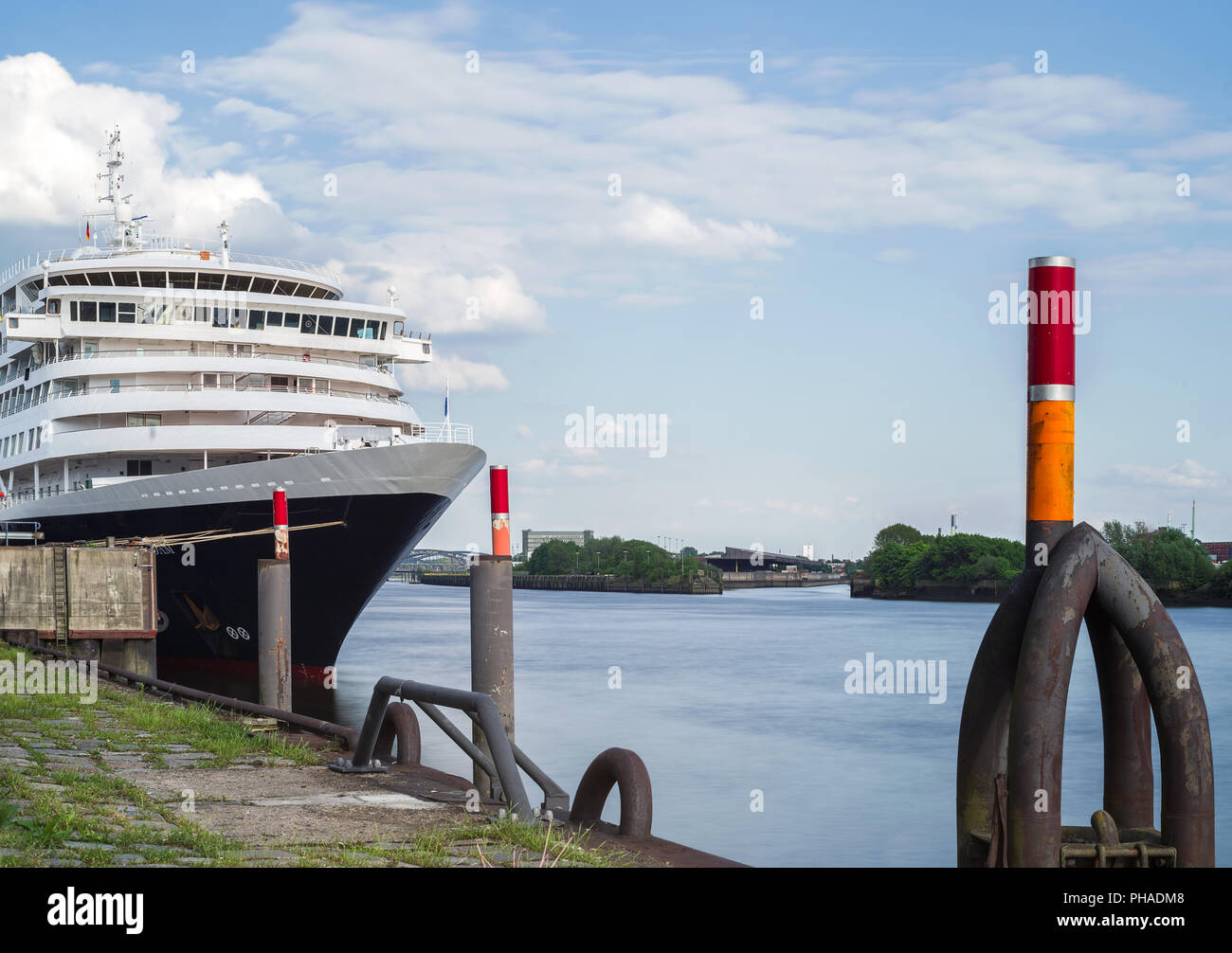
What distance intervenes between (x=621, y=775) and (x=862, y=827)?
44.8 ft

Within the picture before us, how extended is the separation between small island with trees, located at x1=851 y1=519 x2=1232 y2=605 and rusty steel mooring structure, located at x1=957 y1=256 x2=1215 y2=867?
8677 centimetres

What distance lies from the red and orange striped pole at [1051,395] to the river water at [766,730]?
8.82 metres

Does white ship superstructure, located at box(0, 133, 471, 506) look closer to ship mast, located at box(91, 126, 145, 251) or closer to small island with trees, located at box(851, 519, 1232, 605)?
ship mast, located at box(91, 126, 145, 251)

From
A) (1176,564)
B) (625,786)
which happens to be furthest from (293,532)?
(1176,564)

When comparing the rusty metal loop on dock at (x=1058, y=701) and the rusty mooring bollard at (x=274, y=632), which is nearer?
the rusty metal loop on dock at (x=1058, y=701)

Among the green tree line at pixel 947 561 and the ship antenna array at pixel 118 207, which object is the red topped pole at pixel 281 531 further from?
the green tree line at pixel 947 561

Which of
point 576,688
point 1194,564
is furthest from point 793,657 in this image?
point 1194,564

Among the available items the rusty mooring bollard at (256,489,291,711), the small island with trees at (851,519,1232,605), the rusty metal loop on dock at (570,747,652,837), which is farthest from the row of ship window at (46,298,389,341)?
the small island with trees at (851,519,1232,605)

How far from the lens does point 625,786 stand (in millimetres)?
6430

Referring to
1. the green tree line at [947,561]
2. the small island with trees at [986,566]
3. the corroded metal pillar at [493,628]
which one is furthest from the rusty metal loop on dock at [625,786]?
the green tree line at [947,561]

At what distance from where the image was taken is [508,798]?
21.1 feet

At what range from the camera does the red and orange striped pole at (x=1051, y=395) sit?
4.91 m

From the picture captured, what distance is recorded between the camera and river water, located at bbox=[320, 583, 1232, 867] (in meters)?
18.5
